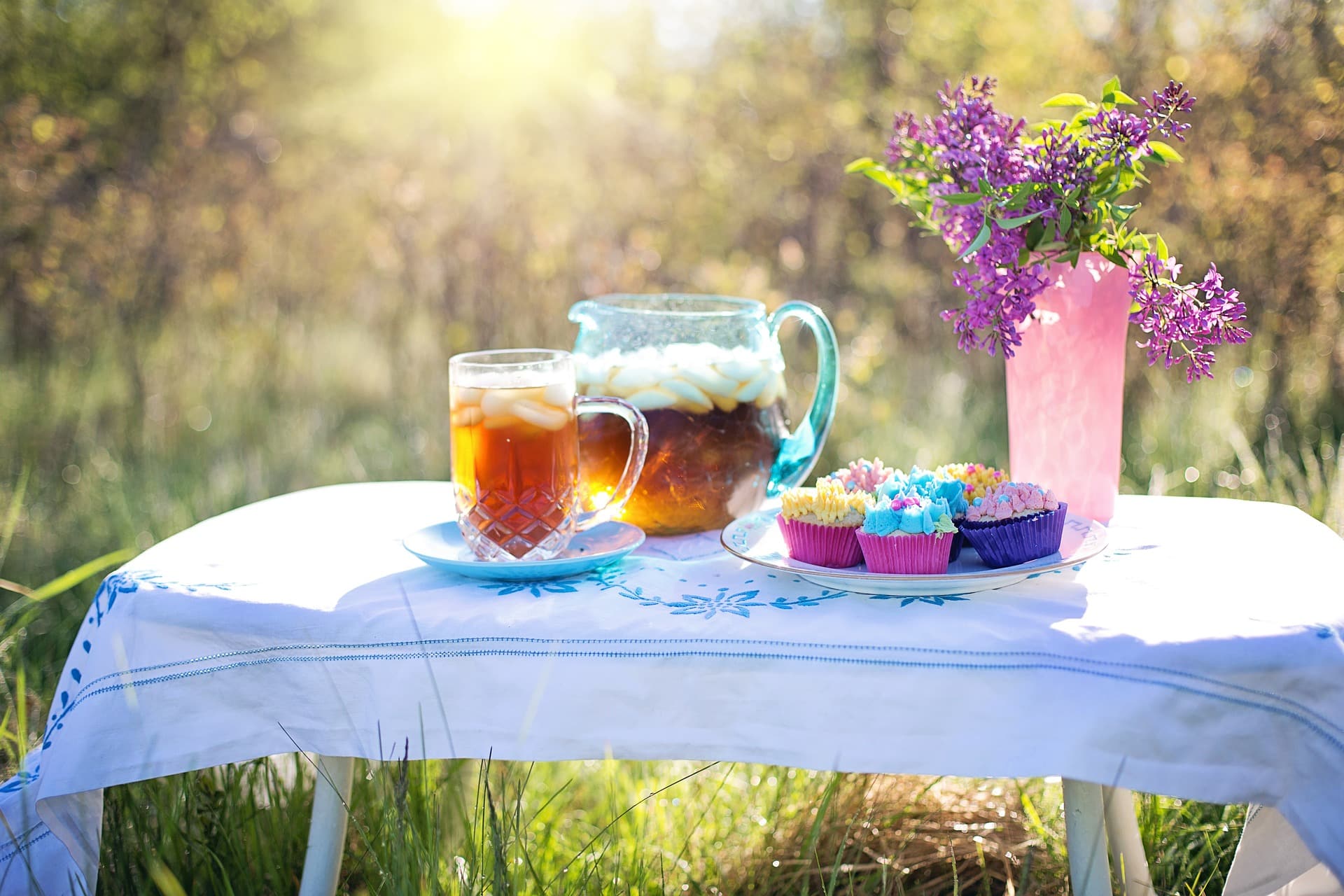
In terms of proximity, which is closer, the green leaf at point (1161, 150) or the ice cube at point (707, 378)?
the green leaf at point (1161, 150)

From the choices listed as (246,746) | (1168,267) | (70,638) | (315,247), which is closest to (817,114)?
(315,247)

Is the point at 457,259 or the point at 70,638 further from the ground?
the point at 457,259

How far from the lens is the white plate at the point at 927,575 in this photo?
3.69 feet

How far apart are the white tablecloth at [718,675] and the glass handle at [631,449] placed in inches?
5.0

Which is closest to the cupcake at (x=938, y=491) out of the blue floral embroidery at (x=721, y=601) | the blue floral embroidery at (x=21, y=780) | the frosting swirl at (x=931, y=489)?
the frosting swirl at (x=931, y=489)

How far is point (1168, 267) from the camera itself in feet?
4.40

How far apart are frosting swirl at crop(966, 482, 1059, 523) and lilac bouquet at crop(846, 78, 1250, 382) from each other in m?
0.19

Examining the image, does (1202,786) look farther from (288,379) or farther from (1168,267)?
(288,379)

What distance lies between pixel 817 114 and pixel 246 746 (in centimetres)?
658

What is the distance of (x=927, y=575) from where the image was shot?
1.12m

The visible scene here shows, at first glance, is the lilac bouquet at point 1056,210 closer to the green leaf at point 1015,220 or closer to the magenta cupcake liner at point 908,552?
the green leaf at point 1015,220

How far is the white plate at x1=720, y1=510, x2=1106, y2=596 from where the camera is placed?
1.13 meters

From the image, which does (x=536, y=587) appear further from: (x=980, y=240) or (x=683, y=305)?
(x=980, y=240)

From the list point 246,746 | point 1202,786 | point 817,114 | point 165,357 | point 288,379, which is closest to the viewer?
point 1202,786
